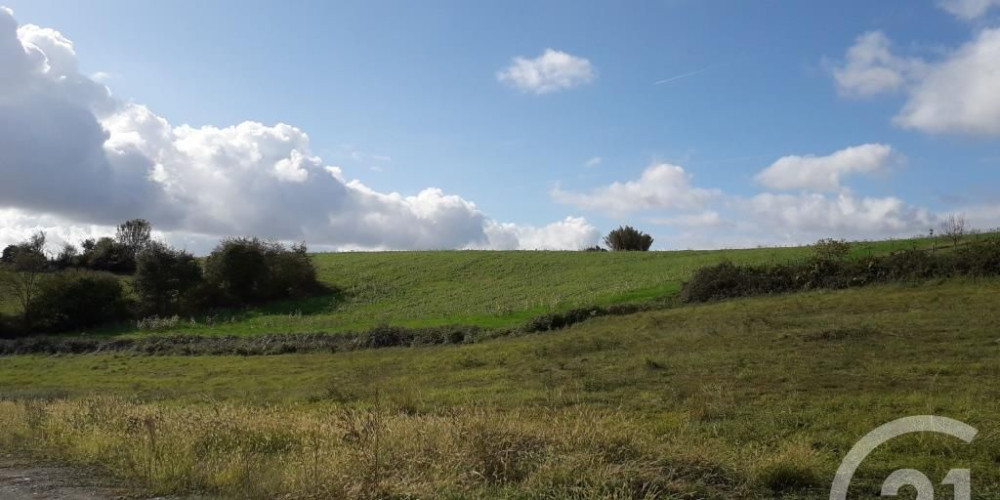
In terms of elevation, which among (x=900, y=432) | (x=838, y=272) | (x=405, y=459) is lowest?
(x=900, y=432)

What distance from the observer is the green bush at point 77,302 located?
2370 inches

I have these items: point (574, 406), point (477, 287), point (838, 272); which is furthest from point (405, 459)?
point (477, 287)

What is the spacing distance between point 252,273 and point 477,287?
21362mm

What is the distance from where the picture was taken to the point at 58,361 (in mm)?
43562

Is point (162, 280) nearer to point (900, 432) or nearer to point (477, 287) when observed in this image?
point (477, 287)

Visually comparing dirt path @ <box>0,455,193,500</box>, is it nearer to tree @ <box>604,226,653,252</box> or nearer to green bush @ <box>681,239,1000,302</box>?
green bush @ <box>681,239,1000,302</box>

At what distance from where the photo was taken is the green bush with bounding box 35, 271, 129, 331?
60.2m

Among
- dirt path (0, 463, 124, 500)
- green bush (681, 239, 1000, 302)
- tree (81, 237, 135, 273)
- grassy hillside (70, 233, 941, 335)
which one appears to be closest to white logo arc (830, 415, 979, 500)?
dirt path (0, 463, 124, 500)

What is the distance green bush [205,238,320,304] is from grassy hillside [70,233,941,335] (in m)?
2.71

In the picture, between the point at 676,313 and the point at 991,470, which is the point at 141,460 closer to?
the point at 991,470

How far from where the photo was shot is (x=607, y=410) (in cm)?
1448

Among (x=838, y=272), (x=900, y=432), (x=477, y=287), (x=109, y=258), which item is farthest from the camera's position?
(x=109, y=258)

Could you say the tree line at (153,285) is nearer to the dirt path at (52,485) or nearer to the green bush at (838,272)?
the green bush at (838,272)

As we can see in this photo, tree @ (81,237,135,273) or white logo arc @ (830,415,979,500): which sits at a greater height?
tree @ (81,237,135,273)
